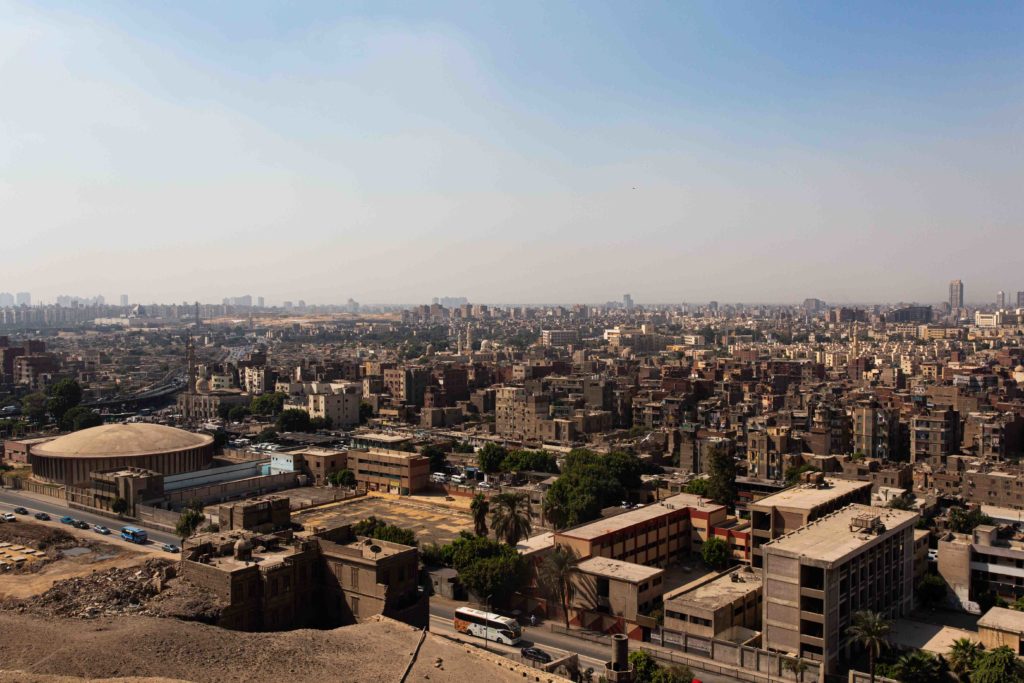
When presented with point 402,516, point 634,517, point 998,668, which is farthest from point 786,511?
point 402,516

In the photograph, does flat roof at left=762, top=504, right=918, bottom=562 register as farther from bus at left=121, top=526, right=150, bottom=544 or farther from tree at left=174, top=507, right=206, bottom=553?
bus at left=121, top=526, right=150, bottom=544

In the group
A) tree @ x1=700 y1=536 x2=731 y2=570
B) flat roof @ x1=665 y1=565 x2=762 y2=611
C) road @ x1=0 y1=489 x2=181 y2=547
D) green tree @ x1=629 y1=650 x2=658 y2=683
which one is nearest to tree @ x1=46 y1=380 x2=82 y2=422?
road @ x1=0 y1=489 x2=181 y2=547

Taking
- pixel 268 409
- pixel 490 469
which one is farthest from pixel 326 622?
pixel 268 409

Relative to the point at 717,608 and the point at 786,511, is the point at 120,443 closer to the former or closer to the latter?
the point at 786,511

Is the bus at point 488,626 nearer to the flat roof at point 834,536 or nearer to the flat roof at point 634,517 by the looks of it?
the flat roof at point 634,517

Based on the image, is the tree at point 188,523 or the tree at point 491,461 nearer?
the tree at point 188,523

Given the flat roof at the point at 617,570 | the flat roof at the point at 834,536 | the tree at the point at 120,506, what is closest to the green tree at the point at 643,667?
the flat roof at the point at 617,570
